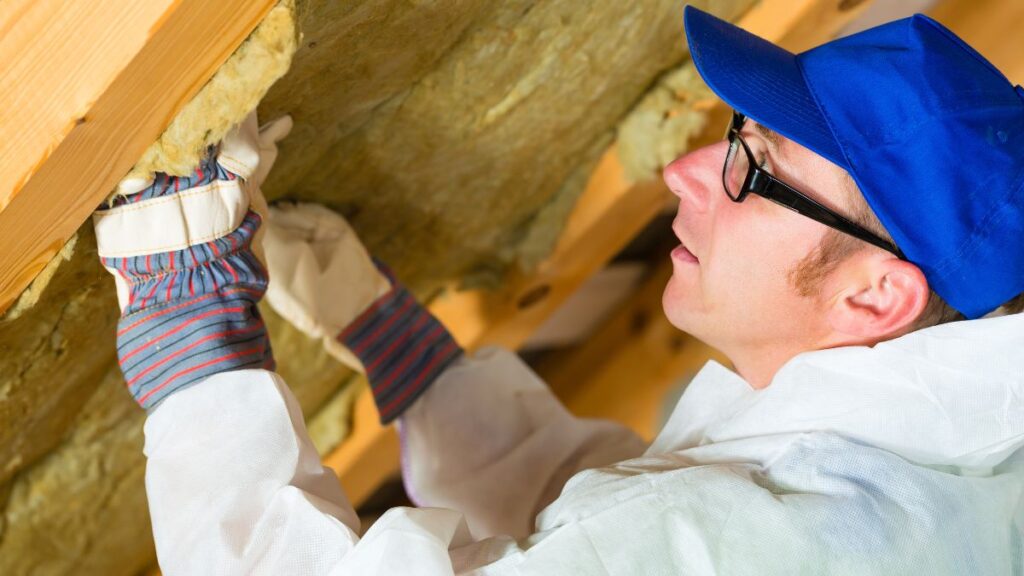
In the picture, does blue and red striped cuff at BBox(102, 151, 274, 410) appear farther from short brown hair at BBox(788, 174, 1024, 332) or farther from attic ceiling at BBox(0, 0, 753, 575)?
short brown hair at BBox(788, 174, 1024, 332)

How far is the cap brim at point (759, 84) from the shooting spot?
107 centimetres

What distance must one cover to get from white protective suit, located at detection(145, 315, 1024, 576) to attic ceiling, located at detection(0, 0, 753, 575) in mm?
238

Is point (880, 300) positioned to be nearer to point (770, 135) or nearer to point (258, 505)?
point (770, 135)

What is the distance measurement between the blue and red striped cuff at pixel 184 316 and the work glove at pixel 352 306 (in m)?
0.22

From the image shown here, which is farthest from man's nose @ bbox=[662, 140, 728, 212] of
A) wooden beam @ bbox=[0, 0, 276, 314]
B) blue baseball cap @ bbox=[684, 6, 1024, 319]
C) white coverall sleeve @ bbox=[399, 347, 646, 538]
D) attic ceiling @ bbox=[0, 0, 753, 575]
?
wooden beam @ bbox=[0, 0, 276, 314]

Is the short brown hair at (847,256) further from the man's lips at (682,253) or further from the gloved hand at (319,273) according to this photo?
the gloved hand at (319,273)

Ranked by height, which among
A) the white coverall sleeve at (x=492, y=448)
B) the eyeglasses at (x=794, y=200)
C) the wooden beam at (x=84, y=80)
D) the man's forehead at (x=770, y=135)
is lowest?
the white coverall sleeve at (x=492, y=448)

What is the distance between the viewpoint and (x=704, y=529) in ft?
3.13

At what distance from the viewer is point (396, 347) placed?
1.40 metres

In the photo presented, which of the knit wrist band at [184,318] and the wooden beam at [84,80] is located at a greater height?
the wooden beam at [84,80]

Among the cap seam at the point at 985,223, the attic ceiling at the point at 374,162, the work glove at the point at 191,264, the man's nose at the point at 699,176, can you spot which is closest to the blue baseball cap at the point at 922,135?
the cap seam at the point at 985,223

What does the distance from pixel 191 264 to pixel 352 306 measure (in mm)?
378

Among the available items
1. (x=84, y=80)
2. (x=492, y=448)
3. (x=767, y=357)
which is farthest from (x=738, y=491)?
(x=84, y=80)

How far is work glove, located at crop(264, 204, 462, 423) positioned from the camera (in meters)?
1.26
